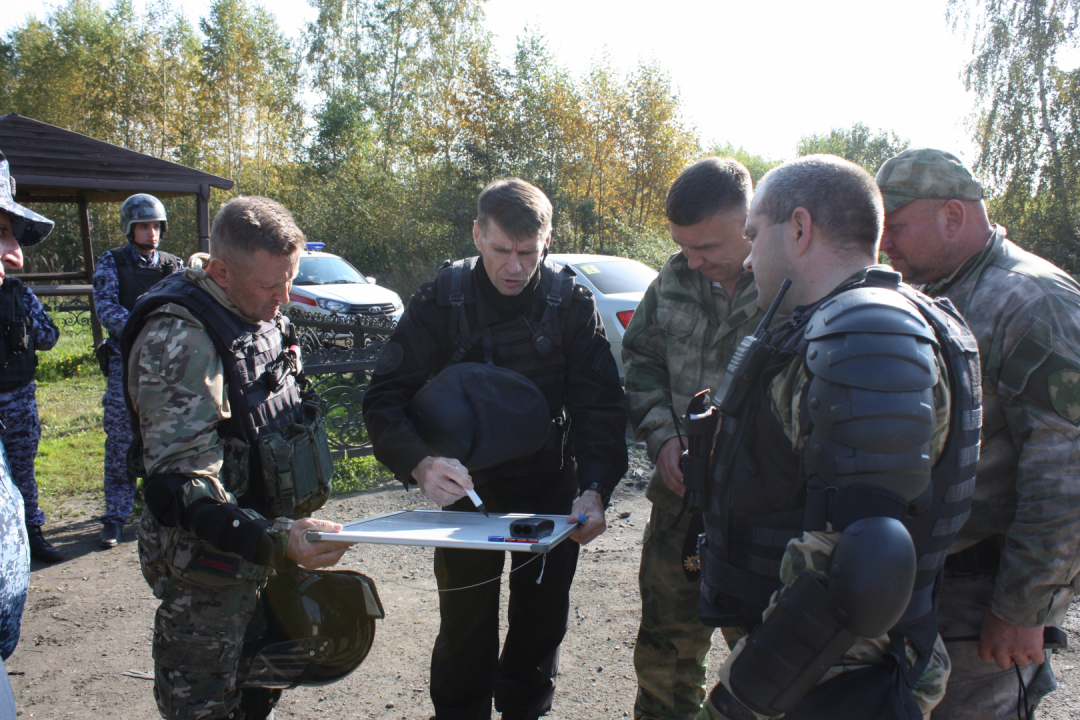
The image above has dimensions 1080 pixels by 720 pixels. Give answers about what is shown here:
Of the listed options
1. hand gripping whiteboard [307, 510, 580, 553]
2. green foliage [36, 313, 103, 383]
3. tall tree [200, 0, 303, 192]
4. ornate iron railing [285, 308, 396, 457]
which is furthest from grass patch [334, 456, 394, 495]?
tall tree [200, 0, 303, 192]

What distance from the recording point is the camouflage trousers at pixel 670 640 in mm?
2455

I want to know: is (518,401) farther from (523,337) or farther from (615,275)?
(615,275)

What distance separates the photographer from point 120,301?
477 cm

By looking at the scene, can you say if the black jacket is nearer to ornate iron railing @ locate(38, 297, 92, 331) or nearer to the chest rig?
the chest rig

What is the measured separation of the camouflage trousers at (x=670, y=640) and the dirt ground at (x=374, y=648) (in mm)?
457

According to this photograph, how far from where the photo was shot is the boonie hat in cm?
181

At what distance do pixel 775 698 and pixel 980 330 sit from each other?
127 cm

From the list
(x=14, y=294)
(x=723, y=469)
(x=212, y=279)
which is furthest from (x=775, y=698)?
(x=14, y=294)

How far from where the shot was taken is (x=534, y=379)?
251cm

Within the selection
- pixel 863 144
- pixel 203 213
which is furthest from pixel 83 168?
pixel 863 144

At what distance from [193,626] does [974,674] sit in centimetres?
224

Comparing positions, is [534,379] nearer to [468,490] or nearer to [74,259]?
[468,490]

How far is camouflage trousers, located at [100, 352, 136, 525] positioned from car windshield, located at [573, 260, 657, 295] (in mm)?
5094

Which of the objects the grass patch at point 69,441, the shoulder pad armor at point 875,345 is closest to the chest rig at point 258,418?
the shoulder pad armor at point 875,345
